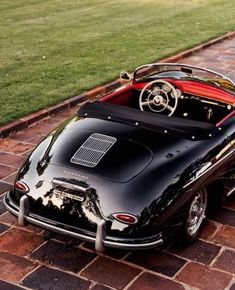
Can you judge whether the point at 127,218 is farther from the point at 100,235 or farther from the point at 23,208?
the point at 23,208

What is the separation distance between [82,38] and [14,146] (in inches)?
241

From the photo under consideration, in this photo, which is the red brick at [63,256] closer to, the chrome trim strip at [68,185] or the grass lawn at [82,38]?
the chrome trim strip at [68,185]

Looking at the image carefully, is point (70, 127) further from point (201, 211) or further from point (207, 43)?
point (207, 43)

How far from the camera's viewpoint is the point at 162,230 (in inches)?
170

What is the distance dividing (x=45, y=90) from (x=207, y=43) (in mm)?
5403

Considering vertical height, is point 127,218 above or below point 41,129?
above

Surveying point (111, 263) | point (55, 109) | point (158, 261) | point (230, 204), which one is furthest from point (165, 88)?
point (55, 109)

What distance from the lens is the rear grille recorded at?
15.0 feet

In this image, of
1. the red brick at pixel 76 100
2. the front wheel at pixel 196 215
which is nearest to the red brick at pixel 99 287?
the front wheel at pixel 196 215

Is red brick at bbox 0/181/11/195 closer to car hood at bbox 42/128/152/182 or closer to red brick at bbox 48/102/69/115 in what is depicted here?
car hood at bbox 42/128/152/182

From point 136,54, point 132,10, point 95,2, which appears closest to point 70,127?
point 136,54

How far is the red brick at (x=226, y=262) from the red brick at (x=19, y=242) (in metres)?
1.61

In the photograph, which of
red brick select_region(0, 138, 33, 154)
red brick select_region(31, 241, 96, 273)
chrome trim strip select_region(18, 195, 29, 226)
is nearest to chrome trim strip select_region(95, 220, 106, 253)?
red brick select_region(31, 241, 96, 273)

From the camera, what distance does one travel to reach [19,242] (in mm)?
4863
